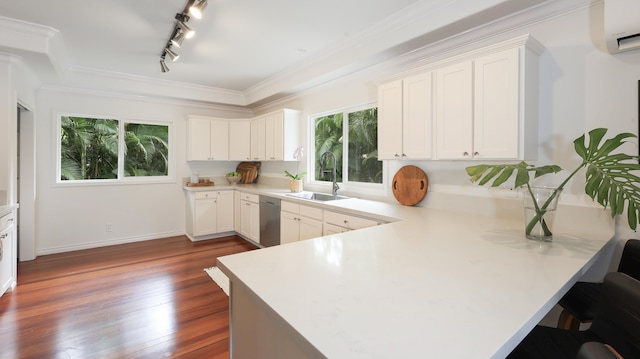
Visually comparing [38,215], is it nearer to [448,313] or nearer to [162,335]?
[162,335]

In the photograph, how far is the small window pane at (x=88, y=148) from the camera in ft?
15.0

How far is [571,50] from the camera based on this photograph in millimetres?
2086

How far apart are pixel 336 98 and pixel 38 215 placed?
4.50 metres

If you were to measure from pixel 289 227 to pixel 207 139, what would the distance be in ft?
8.65

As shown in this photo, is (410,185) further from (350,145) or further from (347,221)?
(350,145)

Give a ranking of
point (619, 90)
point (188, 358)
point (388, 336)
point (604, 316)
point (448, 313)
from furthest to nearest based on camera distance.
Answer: point (188, 358)
point (619, 90)
point (604, 316)
point (448, 313)
point (388, 336)

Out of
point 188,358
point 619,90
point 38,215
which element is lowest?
point 188,358

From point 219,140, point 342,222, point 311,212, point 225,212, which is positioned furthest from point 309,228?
point 219,140

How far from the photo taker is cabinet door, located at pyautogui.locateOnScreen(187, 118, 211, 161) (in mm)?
5281

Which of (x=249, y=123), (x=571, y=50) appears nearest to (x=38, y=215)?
(x=249, y=123)

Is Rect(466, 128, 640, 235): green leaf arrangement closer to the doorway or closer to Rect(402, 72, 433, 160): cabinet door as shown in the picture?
Rect(402, 72, 433, 160): cabinet door

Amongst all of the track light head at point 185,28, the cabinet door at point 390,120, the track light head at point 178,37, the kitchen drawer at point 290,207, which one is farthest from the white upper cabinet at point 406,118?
the track light head at point 178,37

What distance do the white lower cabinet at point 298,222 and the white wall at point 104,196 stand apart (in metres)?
2.54

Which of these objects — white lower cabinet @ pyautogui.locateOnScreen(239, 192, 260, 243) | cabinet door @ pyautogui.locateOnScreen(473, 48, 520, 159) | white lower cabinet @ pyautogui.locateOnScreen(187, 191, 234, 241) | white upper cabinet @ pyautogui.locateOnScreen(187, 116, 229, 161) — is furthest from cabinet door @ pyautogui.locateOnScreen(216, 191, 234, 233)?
cabinet door @ pyautogui.locateOnScreen(473, 48, 520, 159)
